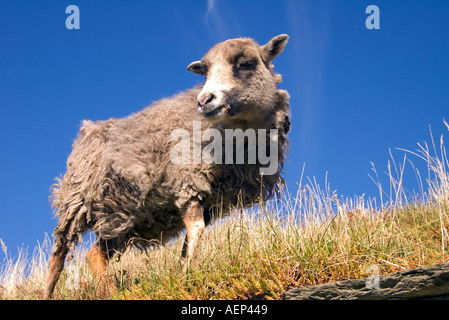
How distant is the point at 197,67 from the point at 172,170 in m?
1.64

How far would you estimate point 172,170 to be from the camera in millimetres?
6965

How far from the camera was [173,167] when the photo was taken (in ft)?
22.9

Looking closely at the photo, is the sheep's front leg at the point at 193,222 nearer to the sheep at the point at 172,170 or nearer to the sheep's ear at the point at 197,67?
the sheep at the point at 172,170

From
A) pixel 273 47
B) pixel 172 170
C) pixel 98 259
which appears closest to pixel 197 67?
pixel 273 47

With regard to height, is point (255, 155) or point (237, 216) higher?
point (255, 155)

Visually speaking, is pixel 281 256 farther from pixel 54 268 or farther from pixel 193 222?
pixel 54 268

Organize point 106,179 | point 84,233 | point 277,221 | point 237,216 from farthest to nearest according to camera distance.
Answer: point 84,233 → point 106,179 → point 237,216 → point 277,221

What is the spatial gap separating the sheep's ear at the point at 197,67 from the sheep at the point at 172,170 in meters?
0.02

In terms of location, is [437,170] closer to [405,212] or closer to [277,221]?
[405,212]

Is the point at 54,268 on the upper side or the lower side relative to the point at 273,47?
lower

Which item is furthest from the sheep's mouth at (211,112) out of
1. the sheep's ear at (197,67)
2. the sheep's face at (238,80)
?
the sheep's ear at (197,67)
